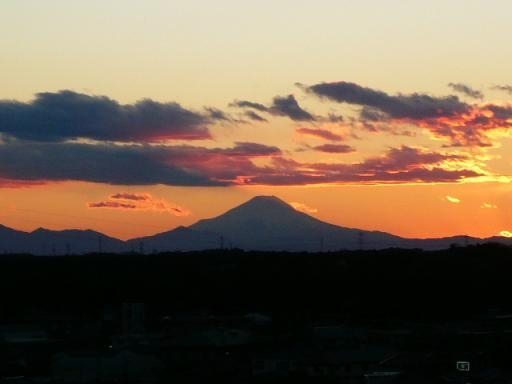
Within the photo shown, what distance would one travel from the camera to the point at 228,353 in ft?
65.4

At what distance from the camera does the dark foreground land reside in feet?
58.2

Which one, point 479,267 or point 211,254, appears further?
point 211,254

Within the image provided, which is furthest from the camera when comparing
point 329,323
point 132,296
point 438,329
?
point 132,296

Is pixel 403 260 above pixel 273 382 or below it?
above

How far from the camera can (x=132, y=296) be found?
3122cm

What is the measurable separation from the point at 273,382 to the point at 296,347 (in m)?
2.94

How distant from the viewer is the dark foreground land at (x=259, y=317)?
58.2 ft

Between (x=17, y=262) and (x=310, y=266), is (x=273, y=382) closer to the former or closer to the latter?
(x=310, y=266)

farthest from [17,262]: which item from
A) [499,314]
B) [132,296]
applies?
[499,314]

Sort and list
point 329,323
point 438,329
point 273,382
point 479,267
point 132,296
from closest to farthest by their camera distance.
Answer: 1. point 273,382
2. point 438,329
3. point 329,323
4. point 132,296
5. point 479,267

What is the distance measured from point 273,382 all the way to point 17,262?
26.5 metres

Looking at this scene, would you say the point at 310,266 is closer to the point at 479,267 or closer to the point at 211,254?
the point at 479,267

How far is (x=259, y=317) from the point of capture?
2541 cm

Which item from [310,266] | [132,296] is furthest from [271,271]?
[132,296]
